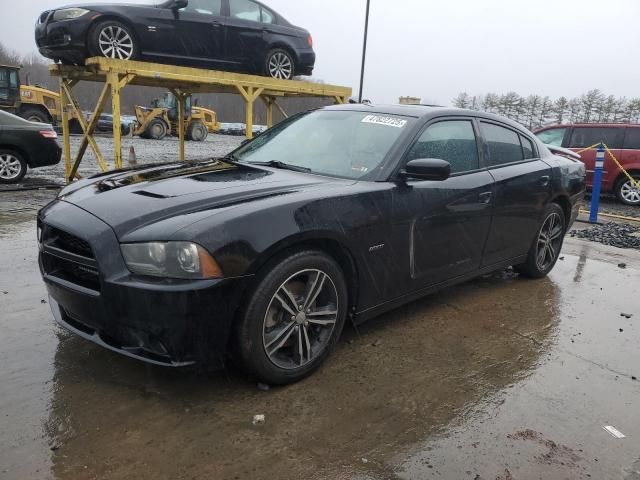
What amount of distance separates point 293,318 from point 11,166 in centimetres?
919

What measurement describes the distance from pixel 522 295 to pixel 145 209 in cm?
347

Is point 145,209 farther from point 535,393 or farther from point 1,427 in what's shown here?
point 535,393

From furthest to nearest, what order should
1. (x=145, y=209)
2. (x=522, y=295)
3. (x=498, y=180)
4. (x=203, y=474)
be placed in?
(x=522, y=295) < (x=498, y=180) < (x=145, y=209) < (x=203, y=474)

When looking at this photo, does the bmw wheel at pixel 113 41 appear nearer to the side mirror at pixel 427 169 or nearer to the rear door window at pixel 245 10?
the rear door window at pixel 245 10

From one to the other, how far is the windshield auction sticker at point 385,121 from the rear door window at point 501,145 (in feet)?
3.16

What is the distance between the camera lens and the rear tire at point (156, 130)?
1047 inches

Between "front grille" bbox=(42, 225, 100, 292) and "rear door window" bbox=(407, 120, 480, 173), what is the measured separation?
6.78ft

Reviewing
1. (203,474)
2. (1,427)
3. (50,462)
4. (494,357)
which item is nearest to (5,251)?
(1,427)

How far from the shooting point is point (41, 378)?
2.92 metres

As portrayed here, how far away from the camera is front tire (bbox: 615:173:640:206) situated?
37.4 feet

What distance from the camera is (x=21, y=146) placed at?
9.88 m

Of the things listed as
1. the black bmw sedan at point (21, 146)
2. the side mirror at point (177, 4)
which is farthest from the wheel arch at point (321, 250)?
the black bmw sedan at point (21, 146)

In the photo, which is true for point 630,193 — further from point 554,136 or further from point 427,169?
point 427,169

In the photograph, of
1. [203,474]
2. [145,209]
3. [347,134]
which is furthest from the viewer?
[347,134]
